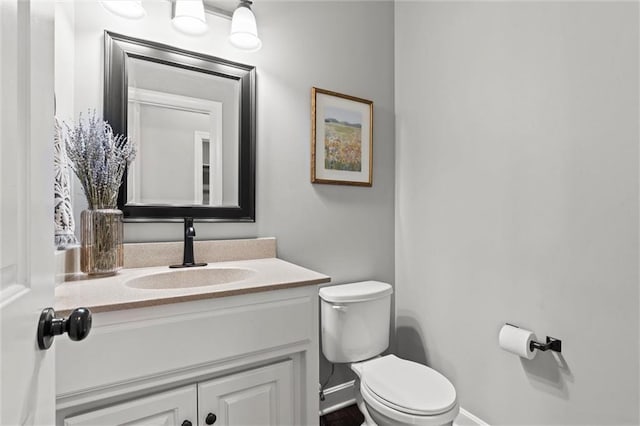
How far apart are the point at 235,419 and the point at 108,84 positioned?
50.2 inches

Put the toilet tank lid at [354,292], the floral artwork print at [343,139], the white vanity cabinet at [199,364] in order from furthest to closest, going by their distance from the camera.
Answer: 1. the floral artwork print at [343,139]
2. the toilet tank lid at [354,292]
3. the white vanity cabinet at [199,364]

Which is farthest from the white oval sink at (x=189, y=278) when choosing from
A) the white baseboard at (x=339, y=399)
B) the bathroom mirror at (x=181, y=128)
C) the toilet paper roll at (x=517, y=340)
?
the toilet paper roll at (x=517, y=340)

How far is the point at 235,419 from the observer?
3.16ft

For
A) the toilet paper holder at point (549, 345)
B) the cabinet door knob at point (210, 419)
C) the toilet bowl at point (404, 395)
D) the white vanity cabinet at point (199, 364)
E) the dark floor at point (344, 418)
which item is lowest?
the dark floor at point (344, 418)

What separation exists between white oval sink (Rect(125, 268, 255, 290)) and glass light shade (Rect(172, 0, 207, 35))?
984 millimetres

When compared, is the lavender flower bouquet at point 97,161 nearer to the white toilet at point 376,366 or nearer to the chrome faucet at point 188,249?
the chrome faucet at point 188,249

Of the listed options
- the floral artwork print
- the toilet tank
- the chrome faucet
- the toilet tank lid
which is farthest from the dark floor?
the floral artwork print

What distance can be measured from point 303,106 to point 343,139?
0.97 ft

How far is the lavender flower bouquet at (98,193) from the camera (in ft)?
3.50

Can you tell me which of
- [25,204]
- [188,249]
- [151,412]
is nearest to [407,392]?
[151,412]

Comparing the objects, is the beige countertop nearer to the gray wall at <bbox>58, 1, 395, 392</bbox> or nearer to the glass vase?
the glass vase

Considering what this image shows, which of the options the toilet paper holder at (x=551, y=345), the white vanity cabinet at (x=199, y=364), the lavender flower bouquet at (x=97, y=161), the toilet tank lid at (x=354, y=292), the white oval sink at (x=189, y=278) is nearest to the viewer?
the white vanity cabinet at (x=199, y=364)

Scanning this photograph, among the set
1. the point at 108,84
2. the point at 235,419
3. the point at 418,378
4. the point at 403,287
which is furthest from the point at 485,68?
the point at 235,419

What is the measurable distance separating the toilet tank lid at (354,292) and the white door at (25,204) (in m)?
1.12
